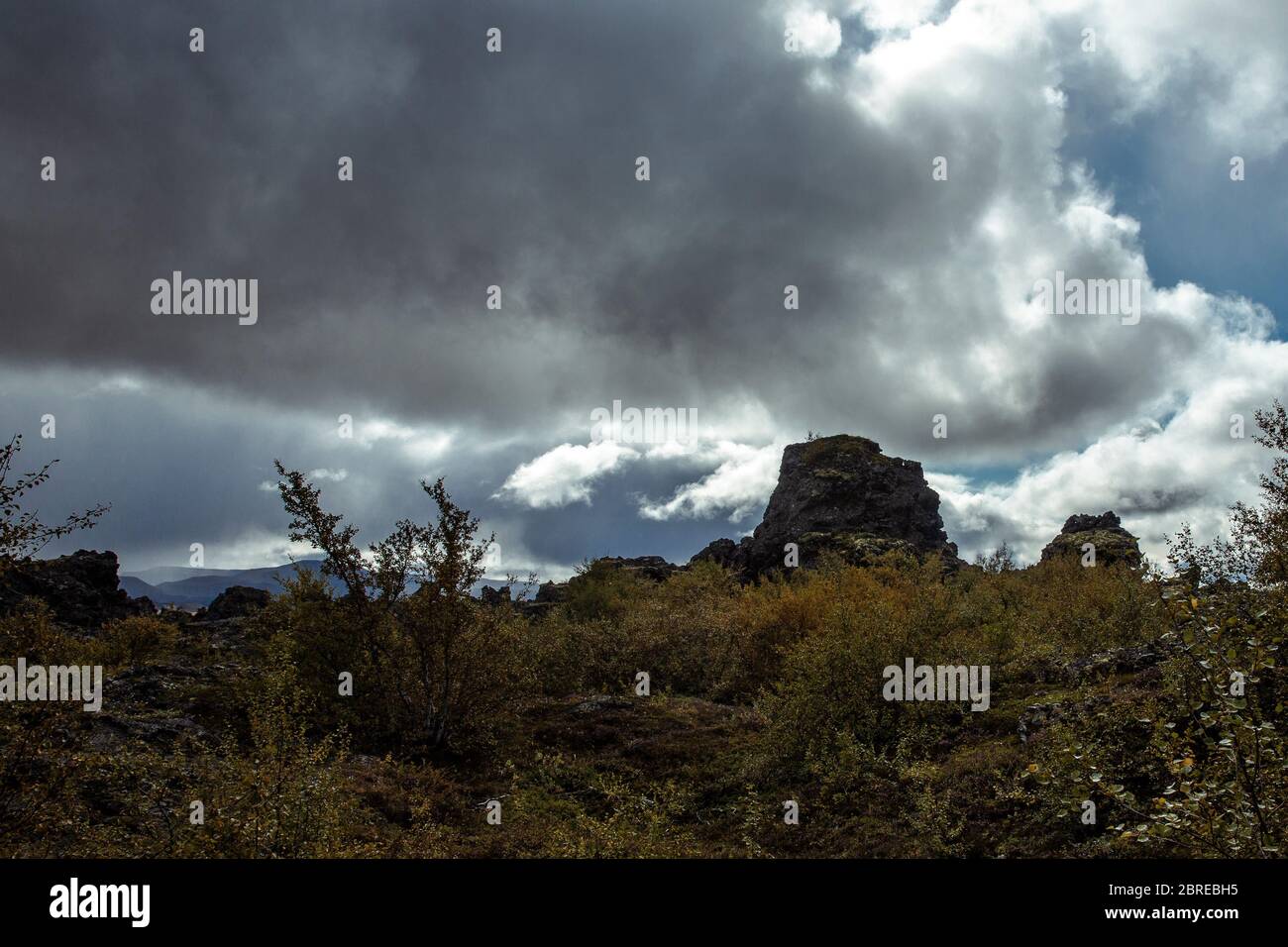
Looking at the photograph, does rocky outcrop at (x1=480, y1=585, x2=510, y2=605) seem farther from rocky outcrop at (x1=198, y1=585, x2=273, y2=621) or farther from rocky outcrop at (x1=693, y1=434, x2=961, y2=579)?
rocky outcrop at (x1=693, y1=434, x2=961, y2=579)

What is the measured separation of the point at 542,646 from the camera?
97.3ft

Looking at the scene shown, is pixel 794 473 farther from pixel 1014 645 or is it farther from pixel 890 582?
pixel 1014 645

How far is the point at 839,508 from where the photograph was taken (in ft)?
271

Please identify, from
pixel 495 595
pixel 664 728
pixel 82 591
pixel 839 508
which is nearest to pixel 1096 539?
pixel 839 508

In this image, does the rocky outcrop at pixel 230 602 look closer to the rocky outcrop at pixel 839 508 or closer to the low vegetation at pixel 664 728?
the low vegetation at pixel 664 728

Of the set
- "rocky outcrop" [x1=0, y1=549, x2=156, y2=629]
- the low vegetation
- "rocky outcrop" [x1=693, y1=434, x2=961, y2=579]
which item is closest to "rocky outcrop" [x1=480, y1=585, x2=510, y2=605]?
the low vegetation

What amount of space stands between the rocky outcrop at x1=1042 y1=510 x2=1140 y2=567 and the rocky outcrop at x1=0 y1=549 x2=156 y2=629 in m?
63.5

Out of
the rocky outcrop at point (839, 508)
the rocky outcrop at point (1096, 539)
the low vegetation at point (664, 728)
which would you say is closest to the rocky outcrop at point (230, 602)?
the low vegetation at point (664, 728)

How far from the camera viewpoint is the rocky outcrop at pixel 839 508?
78.4 meters

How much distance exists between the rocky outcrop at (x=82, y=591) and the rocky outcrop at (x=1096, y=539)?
63.5 m

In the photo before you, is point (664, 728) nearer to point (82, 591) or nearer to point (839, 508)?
point (82, 591)

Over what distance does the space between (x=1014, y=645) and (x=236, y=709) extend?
925 inches

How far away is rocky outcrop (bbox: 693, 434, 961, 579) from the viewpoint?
7838cm

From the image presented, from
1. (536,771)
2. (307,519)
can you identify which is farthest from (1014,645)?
(307,519)
